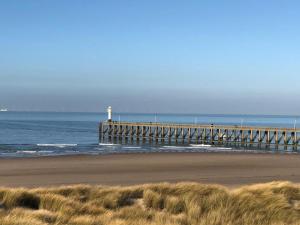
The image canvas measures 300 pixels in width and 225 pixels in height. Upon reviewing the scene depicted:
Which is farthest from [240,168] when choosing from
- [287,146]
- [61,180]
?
[287,146]

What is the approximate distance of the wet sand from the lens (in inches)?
651

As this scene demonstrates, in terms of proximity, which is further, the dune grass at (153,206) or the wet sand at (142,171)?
the wet sand at (142,171)

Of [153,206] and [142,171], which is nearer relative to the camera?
[153,206]

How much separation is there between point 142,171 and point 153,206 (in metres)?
11.8

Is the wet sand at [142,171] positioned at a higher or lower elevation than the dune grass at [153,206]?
lower

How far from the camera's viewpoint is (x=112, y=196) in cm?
→ 859

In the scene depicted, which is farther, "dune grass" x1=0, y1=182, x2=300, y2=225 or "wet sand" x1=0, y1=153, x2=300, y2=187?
"wet sand" x1=0, y1=153, x2=300, y2=187

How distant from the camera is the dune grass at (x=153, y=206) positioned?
7242 mm

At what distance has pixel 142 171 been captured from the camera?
66.1 feet

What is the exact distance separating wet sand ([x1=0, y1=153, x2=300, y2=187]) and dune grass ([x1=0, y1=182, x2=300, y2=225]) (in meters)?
6.19

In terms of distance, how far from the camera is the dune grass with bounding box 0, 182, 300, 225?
7.24 metres

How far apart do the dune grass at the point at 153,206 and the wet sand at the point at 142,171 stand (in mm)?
6194

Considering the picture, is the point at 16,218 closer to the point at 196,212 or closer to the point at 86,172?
the point at 196,212

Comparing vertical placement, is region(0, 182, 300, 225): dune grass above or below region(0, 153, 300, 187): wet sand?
above
